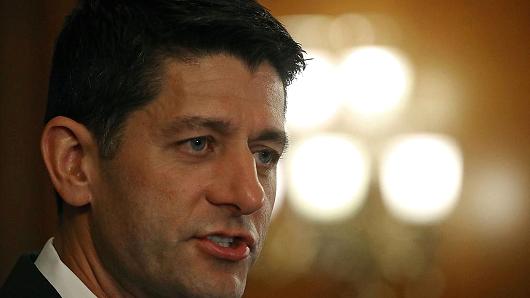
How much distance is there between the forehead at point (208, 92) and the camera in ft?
3.87

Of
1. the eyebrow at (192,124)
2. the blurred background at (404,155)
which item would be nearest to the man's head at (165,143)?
the eyebrow at (192,124)

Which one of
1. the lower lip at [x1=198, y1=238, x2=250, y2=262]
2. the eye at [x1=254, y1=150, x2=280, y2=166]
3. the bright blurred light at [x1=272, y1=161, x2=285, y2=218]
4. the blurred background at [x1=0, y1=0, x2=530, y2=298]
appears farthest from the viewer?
the bright blurred light at [x1=272, y1=161, x2=285, y2=218]

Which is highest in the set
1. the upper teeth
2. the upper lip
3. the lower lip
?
the upper lip

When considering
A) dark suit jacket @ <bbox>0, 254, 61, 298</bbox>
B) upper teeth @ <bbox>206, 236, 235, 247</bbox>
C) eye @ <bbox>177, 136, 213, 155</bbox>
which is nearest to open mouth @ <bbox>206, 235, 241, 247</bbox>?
upper teeth @ <bbox>206, 236, 235, 247</bbox>

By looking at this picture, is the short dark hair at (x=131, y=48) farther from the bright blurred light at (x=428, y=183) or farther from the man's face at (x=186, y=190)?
the bright blurred light at (x=428, y=183)

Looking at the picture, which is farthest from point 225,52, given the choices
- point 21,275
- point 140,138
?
point 21,275

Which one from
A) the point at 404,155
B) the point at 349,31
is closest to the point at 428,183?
the point at 404,155

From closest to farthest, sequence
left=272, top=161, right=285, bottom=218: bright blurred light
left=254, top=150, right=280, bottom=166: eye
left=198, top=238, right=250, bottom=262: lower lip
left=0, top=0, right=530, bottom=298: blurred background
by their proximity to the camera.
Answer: left=198, top=238, right=250, bottom=262: lower lip < left=254, top=150, right=280, bottom=166: eye < left=0, top=0, right=530, bottom=298: blurred background < left=272, top=161, right=285, bottom=218: bright blurred light

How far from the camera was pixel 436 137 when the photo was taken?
11.7ft

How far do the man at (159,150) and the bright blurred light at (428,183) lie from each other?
7.77 feet

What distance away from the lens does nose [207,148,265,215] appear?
3.81 feet

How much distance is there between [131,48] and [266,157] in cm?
24

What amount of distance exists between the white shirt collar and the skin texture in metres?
0.02

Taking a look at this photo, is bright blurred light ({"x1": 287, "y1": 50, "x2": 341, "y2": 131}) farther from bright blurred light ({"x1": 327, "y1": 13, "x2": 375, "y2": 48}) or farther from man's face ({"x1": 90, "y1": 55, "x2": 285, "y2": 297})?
man's face ({"x1": 90, "y1": 55, "x2": 285, "y2": 297})
